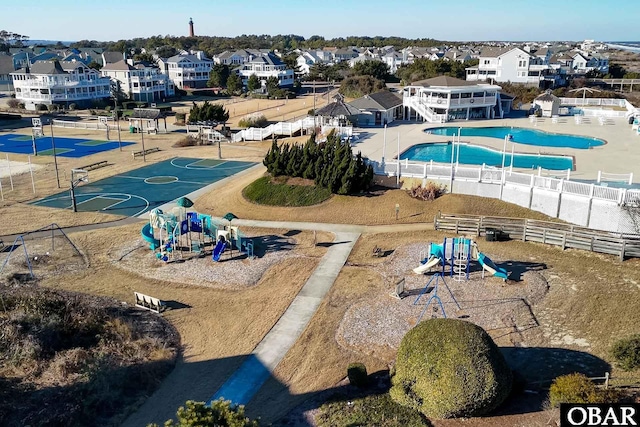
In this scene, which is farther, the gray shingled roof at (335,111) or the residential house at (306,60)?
the residential house at (306,60)

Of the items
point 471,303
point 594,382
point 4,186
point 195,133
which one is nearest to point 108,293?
point 471,303

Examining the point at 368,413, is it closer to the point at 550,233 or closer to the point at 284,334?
the point at 284,334

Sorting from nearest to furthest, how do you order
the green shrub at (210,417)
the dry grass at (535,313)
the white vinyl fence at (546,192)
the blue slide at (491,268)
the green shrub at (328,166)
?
the green shrub at (210,417), the dry grass at (535,313), the blue slide at (491,268), the white vinyl fence at (546,192), the green shrub at (328,166)

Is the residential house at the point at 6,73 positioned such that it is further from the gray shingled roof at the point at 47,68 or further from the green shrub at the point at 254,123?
the green shrub at the point at 254,123

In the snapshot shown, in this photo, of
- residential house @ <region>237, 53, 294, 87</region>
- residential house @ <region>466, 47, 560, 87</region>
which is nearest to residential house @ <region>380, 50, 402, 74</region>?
residential house @ <region>237, 53, 294, 87</region>

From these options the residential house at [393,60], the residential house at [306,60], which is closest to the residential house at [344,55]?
the residential house at [306,60]

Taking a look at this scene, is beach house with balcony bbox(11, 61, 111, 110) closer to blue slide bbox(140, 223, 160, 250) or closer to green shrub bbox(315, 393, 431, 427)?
blue slide bbox(140, 223, 160, 250)
